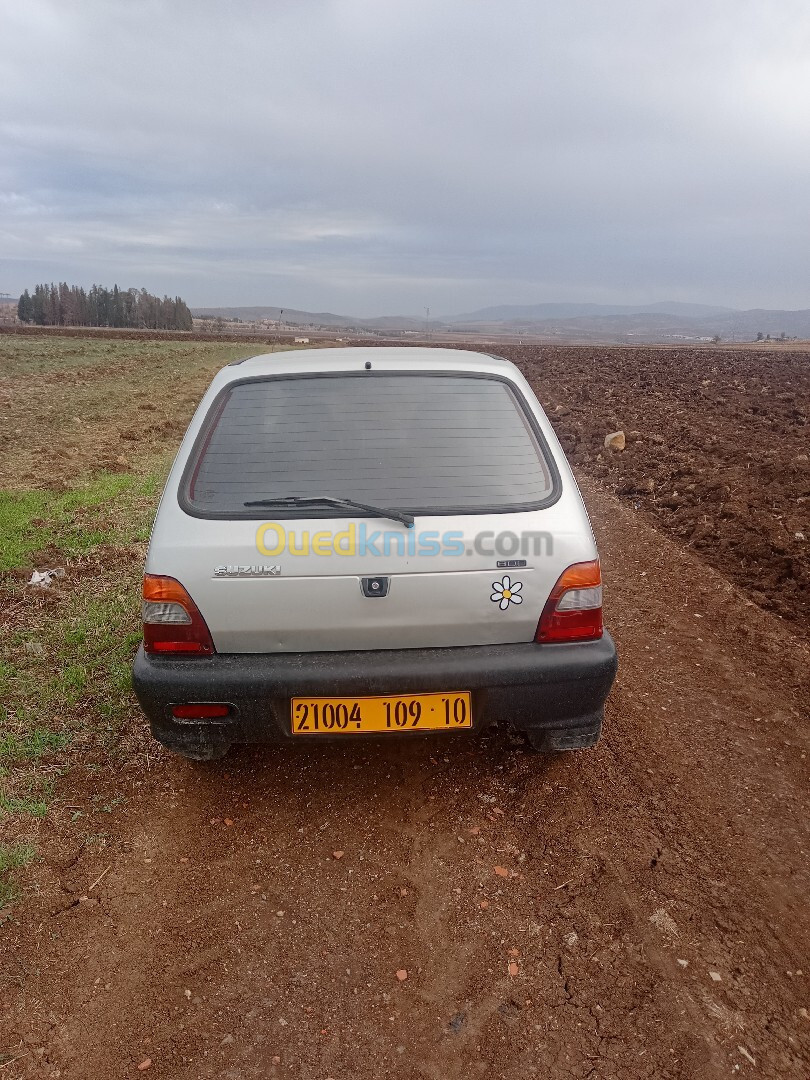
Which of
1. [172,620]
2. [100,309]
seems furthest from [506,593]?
[100,309]

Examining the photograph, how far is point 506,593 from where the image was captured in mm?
2648

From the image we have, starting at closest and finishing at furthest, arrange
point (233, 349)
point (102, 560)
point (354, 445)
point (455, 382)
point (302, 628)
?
point (302, 628)
point (354, 445)
point (455, 382)
point (102, 560)
point (233, 349)

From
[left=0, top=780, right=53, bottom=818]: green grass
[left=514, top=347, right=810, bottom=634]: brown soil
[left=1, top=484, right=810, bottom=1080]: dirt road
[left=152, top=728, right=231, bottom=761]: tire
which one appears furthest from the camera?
[left=514, top=347, right=810, bottom=634]: brown soil

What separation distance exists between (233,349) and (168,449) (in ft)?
108

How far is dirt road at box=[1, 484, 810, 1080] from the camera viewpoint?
202 centimetres

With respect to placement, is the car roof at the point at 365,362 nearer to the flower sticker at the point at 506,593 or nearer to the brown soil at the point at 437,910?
the flower sticker at the point at 506,593

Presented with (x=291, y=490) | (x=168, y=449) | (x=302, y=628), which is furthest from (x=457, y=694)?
(x=168, y=449)

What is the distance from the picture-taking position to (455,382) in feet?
10.1

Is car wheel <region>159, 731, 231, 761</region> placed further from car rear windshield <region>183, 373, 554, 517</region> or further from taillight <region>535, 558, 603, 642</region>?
taillight <region>535, 558, 603, 642</region>

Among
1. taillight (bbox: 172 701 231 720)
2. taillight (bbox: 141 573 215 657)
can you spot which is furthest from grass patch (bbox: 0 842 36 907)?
taillight (bbox: 141 573 215 657)

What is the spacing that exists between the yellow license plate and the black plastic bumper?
0.04 metres

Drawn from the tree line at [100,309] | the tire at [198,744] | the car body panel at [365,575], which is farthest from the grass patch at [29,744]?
the tree line at [100,309]

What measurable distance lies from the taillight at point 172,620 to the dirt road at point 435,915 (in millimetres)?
800

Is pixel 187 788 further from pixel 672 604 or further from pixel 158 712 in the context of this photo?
pixel 672 604
